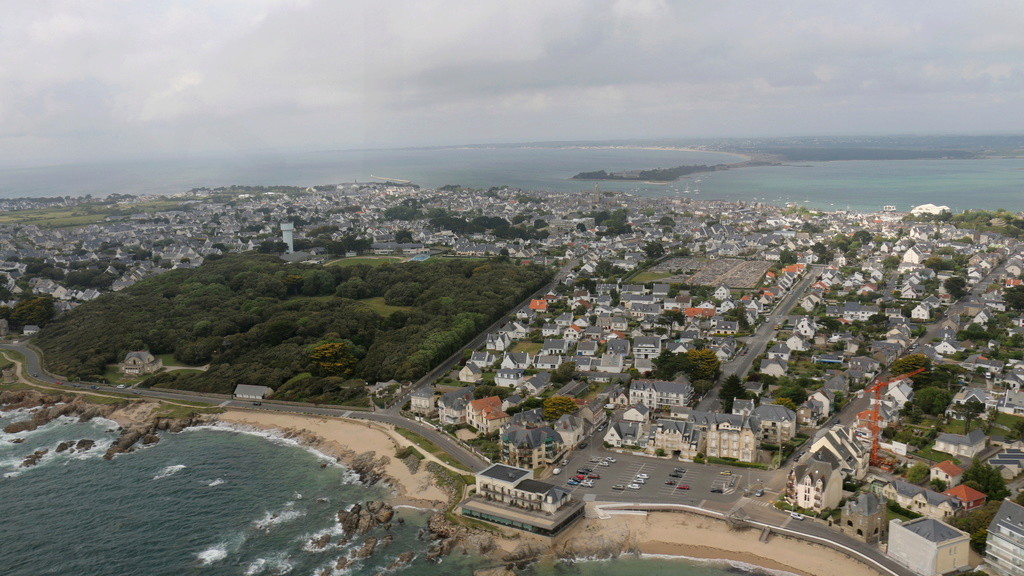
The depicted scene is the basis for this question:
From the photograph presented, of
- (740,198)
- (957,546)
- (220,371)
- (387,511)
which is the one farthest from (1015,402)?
(740,198)

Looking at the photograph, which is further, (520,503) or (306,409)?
(306,409)

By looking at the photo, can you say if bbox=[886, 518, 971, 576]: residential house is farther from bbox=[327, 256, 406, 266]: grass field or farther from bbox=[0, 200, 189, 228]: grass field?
bbox=[0, 200, 189, 228]: grass field

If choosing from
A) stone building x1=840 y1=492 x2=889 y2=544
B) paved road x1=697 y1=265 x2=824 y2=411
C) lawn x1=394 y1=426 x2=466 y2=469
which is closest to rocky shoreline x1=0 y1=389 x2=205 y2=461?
lawn x1=394 y1=426 x2=466 y2=469

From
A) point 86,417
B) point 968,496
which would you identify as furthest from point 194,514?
point 968,496

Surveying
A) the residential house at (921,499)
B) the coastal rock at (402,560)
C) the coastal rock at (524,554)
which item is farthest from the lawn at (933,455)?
the coastal rock at (402,560)

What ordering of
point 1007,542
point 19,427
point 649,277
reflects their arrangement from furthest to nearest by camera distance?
point 649,277 → point 19,427 → point 1007,542

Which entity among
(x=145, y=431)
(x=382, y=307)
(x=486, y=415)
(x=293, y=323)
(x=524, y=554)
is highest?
(x=293, y=323)

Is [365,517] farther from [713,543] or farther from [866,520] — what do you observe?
[866,520]
